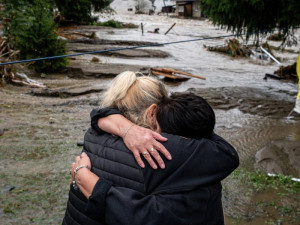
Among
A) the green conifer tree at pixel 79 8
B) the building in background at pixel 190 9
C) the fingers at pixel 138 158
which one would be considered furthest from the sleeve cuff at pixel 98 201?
the building in background at pixel 190 9

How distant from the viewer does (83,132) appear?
5.68 meters

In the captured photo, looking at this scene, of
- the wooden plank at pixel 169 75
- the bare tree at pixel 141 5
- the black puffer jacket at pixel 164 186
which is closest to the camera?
the black puffer jacket at pixel 164 186

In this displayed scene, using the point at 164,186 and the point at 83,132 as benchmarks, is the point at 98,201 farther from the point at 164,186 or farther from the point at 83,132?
the point at 83,132

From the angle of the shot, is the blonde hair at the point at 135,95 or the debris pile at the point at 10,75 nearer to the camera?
the blonde hair at the point at 135,95

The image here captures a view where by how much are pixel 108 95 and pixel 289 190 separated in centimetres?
324

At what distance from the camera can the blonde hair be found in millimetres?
1510

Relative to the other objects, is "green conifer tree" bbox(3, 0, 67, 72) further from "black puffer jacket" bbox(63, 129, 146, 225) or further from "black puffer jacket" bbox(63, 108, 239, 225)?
"black puffer jacket" bbox(63, 108, 239, 225)

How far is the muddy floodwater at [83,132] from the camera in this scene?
136 inches

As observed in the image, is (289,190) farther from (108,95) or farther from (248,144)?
(108,95)

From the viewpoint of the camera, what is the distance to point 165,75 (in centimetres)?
1127

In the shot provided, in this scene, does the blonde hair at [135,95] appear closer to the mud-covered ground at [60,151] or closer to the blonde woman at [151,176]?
the blonde woman at [151,176]

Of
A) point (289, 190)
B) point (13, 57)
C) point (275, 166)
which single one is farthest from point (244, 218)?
point (13, 57)

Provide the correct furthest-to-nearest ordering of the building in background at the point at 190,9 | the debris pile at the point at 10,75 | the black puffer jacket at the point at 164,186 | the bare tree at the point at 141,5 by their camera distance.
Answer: the bare tree at the point at 141,5 → the building in background at the point at 190,9 → the debris pile at the point at 10,75 → the black puffer jacket at the point at 164,186

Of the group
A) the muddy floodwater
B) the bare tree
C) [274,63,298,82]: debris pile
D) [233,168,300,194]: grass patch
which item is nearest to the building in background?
the bare tree
